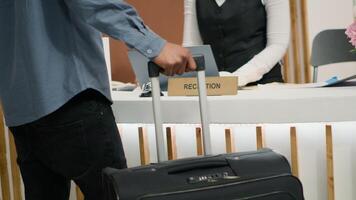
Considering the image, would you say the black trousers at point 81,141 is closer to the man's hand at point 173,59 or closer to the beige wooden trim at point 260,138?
the man's hand at point 173,59

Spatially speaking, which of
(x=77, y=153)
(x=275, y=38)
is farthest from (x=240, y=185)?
(x=275, y=38)

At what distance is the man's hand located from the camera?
1.05 metres

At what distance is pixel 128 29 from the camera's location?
105cm

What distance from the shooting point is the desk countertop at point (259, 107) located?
1336 millimetres

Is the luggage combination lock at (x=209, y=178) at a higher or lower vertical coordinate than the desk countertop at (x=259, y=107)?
lower

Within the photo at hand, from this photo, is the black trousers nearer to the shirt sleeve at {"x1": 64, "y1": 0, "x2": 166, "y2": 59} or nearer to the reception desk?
the shirt sleeve at {"x1": 64, "y1": 0, "x2": 166, "y2": 59}

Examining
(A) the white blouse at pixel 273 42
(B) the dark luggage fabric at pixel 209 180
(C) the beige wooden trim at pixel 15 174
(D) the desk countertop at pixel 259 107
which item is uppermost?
(A) the white blouse at pixel 273 42

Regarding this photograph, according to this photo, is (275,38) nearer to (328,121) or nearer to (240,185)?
(328,121)

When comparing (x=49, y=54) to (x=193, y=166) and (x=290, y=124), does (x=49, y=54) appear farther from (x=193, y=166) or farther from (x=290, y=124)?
(x=290, y=124)

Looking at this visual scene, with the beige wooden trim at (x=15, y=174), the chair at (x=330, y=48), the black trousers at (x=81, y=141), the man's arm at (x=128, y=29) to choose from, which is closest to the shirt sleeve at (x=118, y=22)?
the man's arm at (x=128, y=29)

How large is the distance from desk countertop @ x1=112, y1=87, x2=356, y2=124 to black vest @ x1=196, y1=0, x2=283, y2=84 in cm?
67

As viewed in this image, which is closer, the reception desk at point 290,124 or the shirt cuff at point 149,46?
the shirt cuff at point 149,46

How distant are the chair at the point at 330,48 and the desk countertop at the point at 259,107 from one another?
1.14 metres

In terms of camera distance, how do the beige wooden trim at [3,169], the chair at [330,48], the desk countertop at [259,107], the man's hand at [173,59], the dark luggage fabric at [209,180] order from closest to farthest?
the dark luggage fabric at [209,180], the man's hand at [173,59], the desk countertop at [259,107], the beige wooden trim at [3,169], the chair at [330,48]
